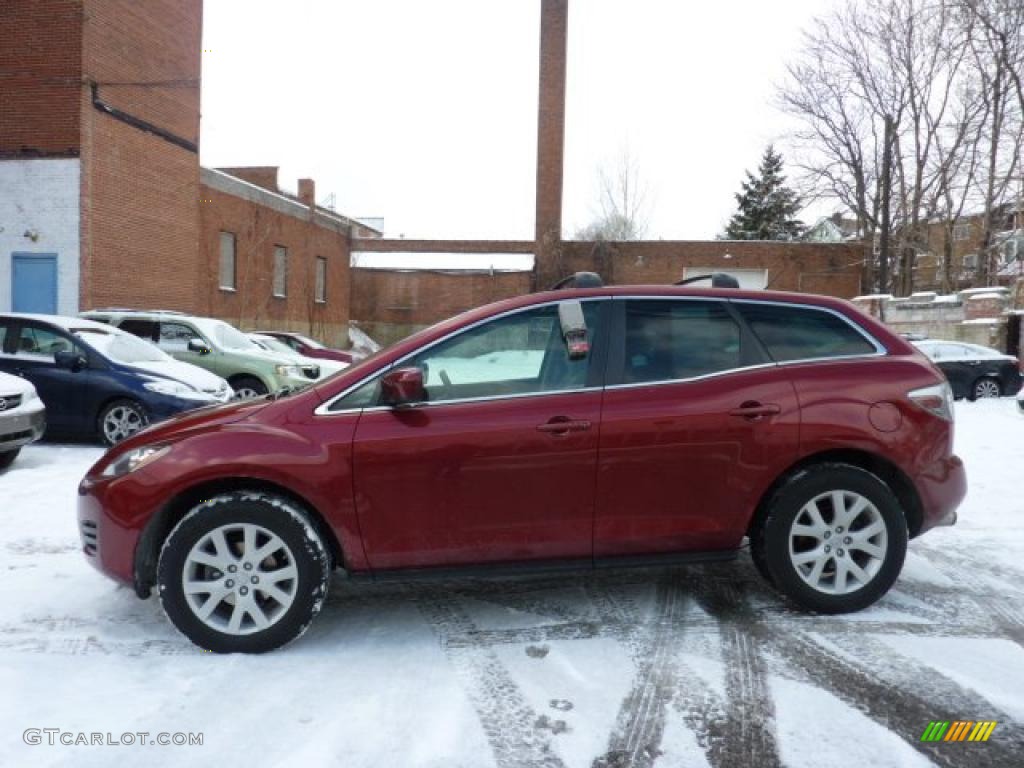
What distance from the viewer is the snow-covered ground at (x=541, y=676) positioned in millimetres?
2891

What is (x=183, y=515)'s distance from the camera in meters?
3.84

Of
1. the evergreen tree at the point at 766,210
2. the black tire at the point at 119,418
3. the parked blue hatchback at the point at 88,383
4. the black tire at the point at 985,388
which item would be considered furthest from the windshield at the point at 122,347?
the evergreen tree at the point at 766,210

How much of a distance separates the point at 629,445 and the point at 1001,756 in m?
1.84

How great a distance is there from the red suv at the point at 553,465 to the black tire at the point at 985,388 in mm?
15071

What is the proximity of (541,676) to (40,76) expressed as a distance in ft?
59.2

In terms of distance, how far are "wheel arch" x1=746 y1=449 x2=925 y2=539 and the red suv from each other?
0.04 ft

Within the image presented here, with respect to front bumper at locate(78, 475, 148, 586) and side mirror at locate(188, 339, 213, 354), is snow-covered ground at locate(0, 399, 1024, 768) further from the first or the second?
side mirror at locate(188, 339, 213, 354)

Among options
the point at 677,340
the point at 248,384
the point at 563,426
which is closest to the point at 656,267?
the point at 248,384

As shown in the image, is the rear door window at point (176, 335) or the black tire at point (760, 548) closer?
the black tire at point (760, 548)

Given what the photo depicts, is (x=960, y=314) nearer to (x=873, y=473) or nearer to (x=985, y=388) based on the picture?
(x=985, y=388)

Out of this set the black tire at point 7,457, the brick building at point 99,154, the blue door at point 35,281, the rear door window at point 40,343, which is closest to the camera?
the black tire at point 7,457

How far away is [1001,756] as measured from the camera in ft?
9.35

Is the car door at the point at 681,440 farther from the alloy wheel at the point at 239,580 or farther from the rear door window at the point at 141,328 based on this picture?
the rear door window at the point at 141,328

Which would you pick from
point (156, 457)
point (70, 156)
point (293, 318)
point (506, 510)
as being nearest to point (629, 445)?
point (506, 510)
